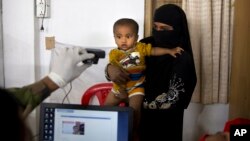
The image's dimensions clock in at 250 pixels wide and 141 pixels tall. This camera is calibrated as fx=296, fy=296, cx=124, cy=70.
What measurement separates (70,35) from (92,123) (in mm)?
1576

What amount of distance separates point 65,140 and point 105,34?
1.51 metres

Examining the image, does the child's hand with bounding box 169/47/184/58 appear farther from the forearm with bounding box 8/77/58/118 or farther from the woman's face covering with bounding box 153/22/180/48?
the forearm with bounding box 8/77/58/118

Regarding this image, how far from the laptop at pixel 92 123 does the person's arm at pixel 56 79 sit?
5.2 inches

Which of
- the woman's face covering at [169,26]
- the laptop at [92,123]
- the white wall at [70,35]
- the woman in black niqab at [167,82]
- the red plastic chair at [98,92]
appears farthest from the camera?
the white wall at [70,35]

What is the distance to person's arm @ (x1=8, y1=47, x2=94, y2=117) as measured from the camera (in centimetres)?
92

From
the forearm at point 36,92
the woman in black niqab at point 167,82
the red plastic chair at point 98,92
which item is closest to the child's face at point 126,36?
the woman in black niqab at point 167,82

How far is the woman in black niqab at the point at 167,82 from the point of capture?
147 cm

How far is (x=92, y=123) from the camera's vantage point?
1045mm

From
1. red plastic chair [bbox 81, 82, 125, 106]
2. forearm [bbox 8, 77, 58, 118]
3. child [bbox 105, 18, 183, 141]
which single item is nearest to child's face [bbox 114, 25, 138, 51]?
child [bbox 105, 18, 183, 141]

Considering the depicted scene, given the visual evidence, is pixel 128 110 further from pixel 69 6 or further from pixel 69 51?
pixel 69 6

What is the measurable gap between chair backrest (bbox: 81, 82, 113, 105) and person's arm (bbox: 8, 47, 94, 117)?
1.10 metres

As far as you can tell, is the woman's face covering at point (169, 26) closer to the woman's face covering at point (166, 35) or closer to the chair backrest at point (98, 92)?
the woman's face covering at point (166, 35)

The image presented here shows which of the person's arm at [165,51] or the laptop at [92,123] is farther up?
the person's arm at [165,51]

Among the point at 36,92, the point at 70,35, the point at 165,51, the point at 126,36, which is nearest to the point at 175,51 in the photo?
the point at 165,51
